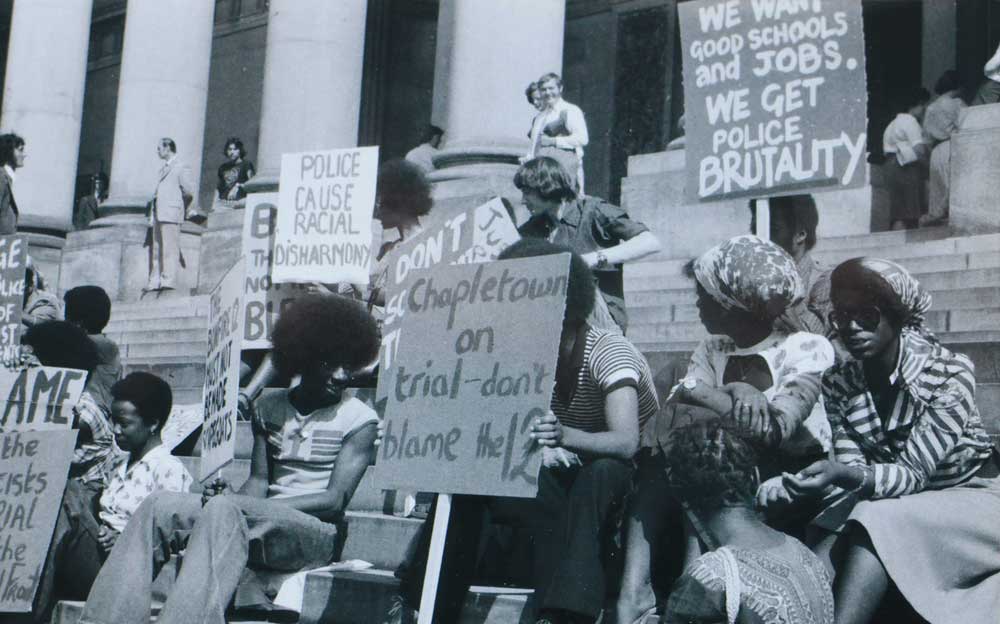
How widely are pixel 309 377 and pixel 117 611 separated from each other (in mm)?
1175

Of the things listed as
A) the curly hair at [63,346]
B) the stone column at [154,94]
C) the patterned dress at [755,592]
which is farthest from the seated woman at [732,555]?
the stone column at [154,94]

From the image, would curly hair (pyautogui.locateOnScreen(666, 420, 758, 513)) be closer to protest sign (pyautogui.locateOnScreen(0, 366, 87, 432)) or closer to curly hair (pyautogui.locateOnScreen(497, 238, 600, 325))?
curly hair (pyautogui.locateOnScreen(497, 238, 600, 325))

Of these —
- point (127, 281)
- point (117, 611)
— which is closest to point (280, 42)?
point (127, 281)

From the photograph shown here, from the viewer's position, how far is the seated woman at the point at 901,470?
4516 millimetres

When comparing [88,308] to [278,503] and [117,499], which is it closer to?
[117,499]

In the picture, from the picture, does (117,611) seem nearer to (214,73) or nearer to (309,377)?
(309,377)

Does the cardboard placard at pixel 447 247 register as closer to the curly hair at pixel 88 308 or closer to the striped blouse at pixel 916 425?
the striped blouse at pixel 916 425

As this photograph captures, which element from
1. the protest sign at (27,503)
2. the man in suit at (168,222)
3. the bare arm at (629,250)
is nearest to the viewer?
the protest sign at (27,503)

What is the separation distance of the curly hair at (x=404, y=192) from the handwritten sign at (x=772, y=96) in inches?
73.6

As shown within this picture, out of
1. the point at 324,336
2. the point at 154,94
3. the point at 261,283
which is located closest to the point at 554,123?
the point at 261,283

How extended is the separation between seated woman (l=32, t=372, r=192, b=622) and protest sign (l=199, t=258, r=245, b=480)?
1.05ft

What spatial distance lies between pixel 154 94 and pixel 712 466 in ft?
48.2

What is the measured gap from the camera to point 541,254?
5316 mm

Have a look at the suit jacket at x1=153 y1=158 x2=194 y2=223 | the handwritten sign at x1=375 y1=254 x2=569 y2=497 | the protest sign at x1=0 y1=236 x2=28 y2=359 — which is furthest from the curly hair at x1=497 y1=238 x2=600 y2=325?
the suit jacket at x1=153 y1=158 x2=194 y2=223
